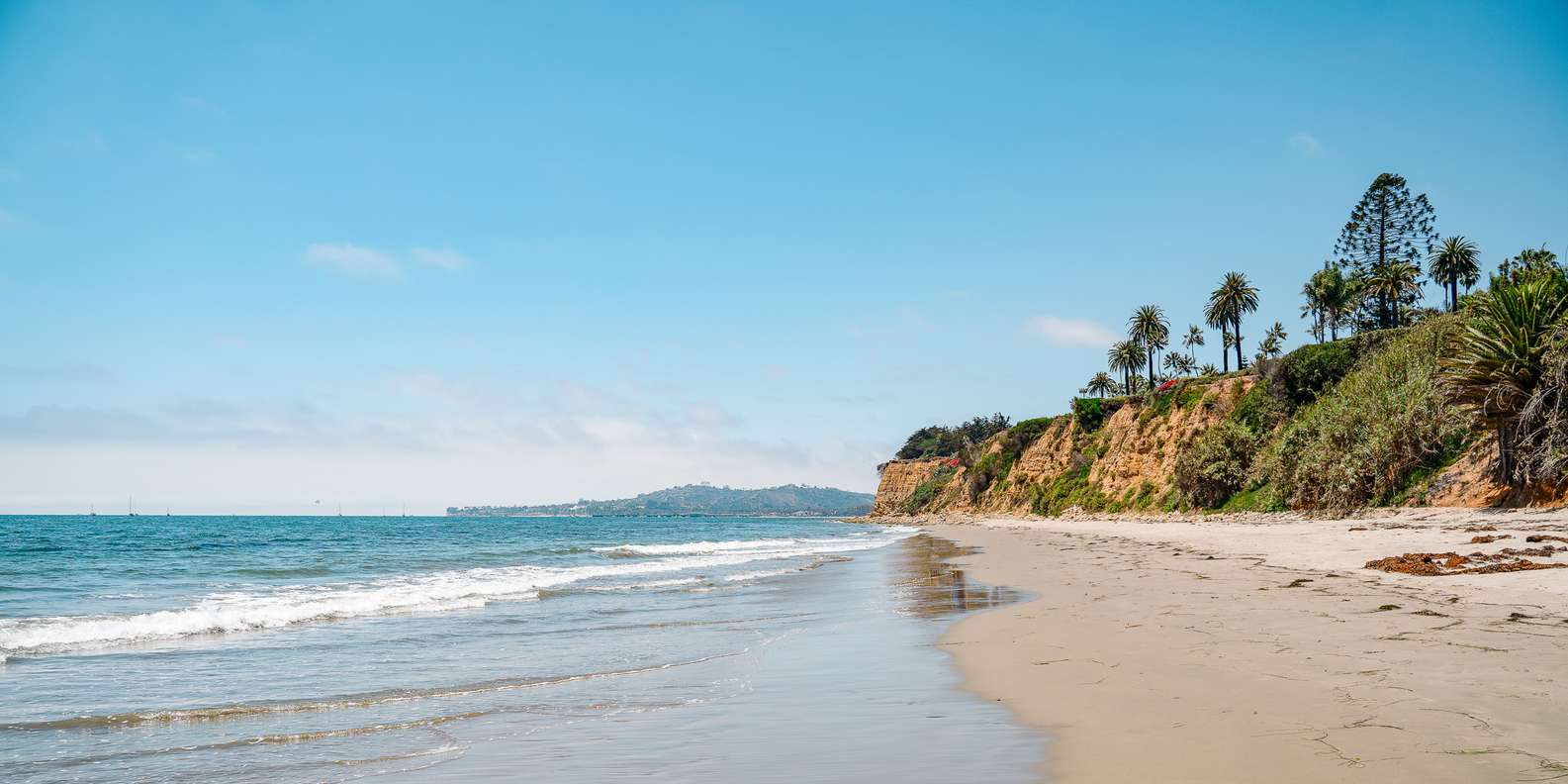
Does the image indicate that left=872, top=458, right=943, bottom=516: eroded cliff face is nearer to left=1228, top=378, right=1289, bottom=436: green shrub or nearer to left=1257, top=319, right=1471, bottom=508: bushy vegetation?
left=1228, top=378, right=1289, bottom=436: green shrub

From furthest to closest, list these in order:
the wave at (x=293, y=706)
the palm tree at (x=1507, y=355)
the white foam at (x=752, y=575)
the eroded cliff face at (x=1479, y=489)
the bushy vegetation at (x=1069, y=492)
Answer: the bushy vegetation at (x=1069, y=492)
the white foam at (x=752, y=575)
the palm tree at (x=1507, y=355)
the eroded cliff face at (x=1479, y=489)
the wave at (x=293, y=706)

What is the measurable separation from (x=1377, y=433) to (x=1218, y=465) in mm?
14120

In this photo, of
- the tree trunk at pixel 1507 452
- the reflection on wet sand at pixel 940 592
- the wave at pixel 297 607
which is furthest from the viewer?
the tree trunk at pixel 1507 452

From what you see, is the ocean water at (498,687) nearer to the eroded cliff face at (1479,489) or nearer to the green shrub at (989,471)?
the eroded cliff face at (1479,489)

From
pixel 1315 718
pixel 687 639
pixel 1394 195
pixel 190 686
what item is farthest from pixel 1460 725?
pixel 1394 195

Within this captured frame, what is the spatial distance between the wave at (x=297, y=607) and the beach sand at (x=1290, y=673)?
1203 centimetres

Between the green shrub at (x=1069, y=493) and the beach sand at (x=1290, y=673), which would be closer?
the beach sand at (x=1290, y=673)

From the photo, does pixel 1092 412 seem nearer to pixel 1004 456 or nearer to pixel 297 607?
pixel 1004 456

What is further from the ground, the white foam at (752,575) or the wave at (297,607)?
the wave at (297,607)

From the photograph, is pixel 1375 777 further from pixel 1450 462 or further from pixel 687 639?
pixel 1450 462

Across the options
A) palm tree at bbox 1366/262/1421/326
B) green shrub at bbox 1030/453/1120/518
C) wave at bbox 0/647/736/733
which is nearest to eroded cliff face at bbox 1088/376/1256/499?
green shrub at bbox 1030/453/1120/518

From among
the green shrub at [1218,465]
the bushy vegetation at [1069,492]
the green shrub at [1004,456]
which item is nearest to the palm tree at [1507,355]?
the green shrub at [1218,465]

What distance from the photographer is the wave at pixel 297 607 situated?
43.8ft

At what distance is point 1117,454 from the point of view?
2416 inches
